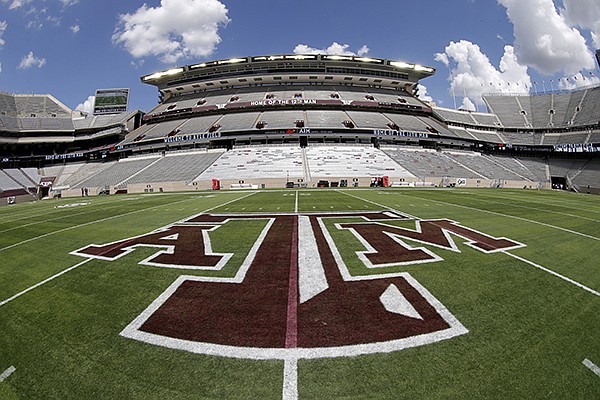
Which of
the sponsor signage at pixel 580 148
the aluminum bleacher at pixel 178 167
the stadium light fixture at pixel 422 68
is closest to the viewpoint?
the aluminum bleacher at pixel 178 167

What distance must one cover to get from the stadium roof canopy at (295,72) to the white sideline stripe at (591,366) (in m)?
91.1

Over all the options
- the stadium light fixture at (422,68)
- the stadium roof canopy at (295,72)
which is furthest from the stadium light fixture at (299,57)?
the stadium light fixture at (422,68)

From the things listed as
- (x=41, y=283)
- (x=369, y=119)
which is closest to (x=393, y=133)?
(x=369, y=119)

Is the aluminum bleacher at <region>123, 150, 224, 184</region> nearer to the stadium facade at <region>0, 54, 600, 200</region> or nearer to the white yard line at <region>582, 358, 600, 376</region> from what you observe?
the stadium facade at <region>0, 54, 600, 200</region>

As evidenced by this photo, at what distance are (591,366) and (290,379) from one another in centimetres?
441

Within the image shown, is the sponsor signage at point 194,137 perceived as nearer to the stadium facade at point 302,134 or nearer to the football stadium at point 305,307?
the stadium facade at point 302,134

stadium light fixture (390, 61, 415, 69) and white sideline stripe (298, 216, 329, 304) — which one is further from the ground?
stadium light fixture (390, 61, 415, 69)

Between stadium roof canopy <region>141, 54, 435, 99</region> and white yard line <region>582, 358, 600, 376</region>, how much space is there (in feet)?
299

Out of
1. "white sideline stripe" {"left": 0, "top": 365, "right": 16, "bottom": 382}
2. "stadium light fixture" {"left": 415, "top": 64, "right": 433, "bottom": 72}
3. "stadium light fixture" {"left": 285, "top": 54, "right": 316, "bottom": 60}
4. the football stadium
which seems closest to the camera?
the football stadium

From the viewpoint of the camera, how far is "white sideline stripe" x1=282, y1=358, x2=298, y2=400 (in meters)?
3.61

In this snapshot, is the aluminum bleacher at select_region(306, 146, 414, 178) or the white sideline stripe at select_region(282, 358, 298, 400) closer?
the white sideline stripe at select_region(282, 358, 298, 400)

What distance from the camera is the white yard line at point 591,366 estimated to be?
3.98m

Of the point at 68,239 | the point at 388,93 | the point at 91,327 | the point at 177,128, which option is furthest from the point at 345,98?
the point at 91,327

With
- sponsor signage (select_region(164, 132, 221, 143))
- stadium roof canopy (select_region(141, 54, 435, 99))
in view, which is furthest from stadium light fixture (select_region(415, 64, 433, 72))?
sponsor signage (select_region(164, 132, 221, 143))
